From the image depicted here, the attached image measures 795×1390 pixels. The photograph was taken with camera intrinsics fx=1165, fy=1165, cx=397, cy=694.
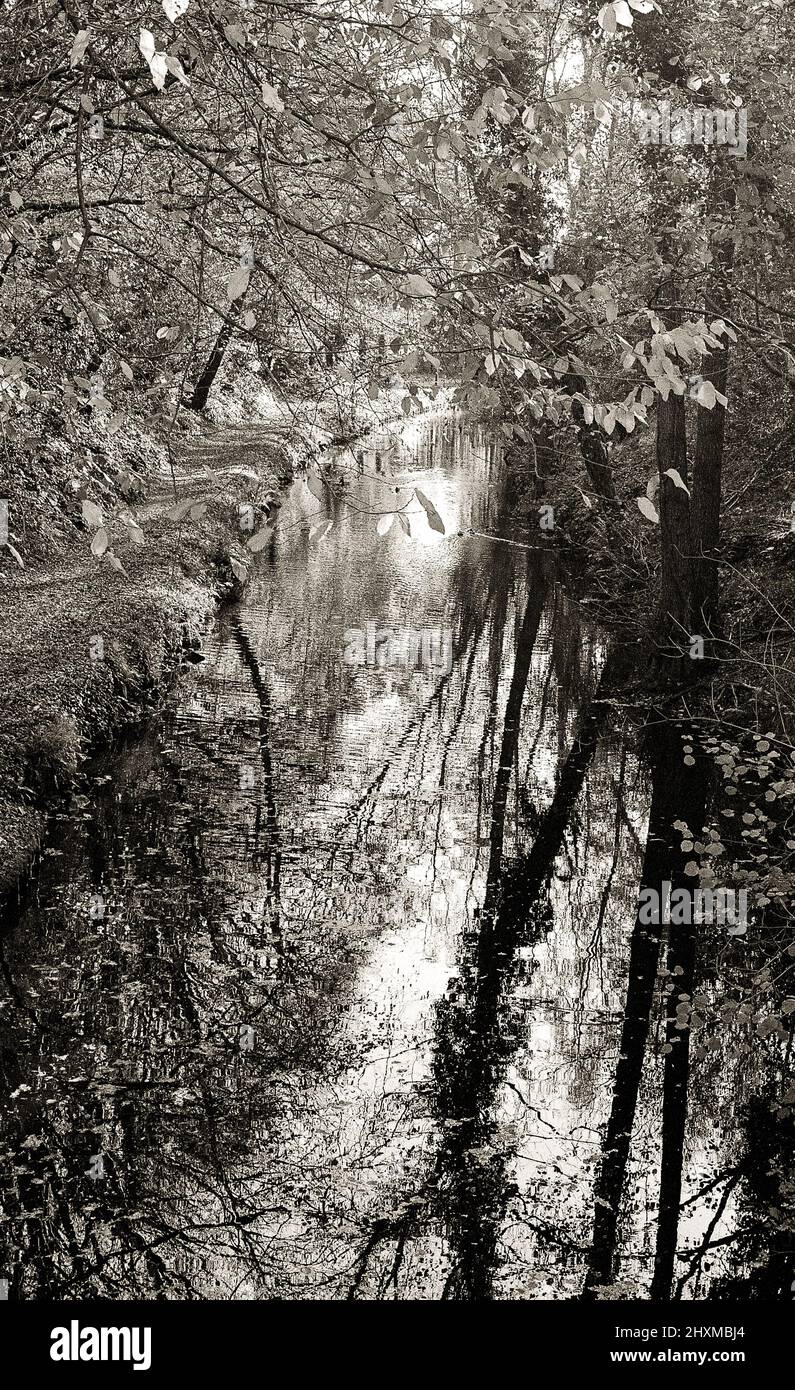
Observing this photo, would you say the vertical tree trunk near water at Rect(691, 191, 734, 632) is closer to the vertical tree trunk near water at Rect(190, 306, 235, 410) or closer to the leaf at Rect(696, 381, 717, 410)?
the leaf at Rect(696, 381, 717, 410)

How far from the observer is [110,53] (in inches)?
362

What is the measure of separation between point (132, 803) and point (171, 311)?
11.5 m

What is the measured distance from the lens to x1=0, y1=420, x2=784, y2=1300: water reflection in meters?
5.89

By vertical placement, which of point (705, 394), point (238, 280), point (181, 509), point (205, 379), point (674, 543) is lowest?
point (181, 509)

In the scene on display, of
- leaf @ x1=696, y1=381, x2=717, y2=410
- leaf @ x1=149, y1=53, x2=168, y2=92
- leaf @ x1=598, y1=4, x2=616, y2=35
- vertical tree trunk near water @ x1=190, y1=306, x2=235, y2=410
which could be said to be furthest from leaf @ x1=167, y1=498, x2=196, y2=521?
vertical tree trunk near water @ x1=190, y1=306, x2=235, y2=410

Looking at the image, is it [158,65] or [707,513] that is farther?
[707,513]

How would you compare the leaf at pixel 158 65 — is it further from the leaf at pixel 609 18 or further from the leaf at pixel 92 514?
the leaf at pixel 92 514

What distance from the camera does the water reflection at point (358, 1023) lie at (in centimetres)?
589

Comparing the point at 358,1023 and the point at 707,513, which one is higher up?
the point at 707,513

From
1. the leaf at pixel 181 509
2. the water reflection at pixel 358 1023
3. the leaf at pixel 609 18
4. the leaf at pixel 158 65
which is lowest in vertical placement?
the water reflection at pixel 358 1023

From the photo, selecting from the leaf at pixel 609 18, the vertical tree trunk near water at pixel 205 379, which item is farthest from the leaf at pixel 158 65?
the vertical tree trunk near water at pixel 205 379

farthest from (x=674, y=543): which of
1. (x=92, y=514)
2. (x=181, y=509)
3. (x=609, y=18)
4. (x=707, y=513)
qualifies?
(x=181, y=509)

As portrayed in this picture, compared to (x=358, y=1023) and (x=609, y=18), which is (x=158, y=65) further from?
(x=358, y=1023)

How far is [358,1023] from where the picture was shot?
7.74m
